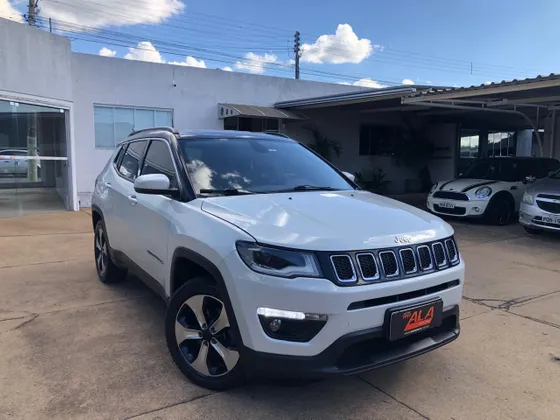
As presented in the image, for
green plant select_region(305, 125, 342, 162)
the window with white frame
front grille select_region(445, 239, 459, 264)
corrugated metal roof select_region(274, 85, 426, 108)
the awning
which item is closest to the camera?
front grille select_region(445, 239, 459, 264)

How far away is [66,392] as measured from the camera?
3031 millimetres

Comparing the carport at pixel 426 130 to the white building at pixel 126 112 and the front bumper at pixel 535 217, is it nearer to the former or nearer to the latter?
the white building at pixel 126 112

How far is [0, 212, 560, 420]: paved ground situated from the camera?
112 inches

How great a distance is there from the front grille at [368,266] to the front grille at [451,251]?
76cm

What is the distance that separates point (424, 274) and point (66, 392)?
2.45m

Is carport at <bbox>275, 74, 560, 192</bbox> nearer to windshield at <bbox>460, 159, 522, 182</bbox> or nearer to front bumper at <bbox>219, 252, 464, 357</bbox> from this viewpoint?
windshield at <bbox>460, 159, 522, 182</bbox>

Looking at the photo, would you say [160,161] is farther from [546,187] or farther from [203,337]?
[546,187]

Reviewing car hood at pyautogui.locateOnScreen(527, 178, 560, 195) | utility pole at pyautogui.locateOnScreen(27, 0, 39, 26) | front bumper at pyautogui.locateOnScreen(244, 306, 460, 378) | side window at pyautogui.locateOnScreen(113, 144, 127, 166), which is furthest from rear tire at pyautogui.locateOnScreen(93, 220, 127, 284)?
utility pole at pyautogui.locateOnScreen(27, 0, 39, 26)

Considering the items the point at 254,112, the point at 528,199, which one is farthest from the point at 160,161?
the point at 254,112

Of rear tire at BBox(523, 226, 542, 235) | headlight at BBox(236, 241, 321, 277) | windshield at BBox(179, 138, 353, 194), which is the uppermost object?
windshield at BBox(179, 138, 353, 194)

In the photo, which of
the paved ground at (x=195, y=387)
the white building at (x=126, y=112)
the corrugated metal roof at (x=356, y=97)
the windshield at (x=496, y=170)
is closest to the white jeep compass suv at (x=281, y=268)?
the paved ground at (x=195, y=387)

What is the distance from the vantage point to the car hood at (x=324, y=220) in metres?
2.64

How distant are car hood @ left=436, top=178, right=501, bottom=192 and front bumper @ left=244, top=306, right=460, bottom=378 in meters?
8.70

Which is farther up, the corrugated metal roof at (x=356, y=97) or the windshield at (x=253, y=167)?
the corrugated metal roof at (x=356, y=97)
